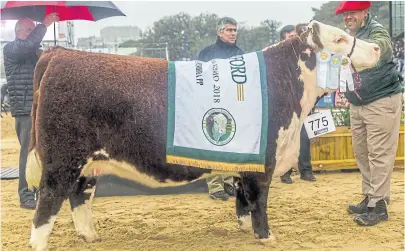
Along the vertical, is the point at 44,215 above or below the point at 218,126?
below

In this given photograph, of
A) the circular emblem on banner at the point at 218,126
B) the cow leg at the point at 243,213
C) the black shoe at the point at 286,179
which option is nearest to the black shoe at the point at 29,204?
the cow leg at the point at 243,213

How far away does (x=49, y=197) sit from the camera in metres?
3.97

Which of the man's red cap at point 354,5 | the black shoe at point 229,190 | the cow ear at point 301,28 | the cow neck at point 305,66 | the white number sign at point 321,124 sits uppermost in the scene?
the man's red cap at point 354,5

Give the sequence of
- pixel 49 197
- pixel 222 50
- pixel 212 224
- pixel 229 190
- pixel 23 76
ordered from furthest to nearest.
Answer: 1. pixel 229 190
2. pixel 222 50
3. pixel 23 76
4. pixel 212 224
5. pixel 49 197

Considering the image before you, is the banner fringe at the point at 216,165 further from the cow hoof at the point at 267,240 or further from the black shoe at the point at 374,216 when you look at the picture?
the black shoe at the point at 374,216

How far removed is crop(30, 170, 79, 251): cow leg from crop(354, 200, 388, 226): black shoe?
3027mm

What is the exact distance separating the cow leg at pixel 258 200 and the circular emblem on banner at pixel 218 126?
45cm

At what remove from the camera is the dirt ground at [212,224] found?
450 cm

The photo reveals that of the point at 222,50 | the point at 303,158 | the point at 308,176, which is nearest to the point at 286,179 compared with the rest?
the point at 308,176

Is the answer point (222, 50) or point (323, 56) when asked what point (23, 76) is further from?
point (323, 56)

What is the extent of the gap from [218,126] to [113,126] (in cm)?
91

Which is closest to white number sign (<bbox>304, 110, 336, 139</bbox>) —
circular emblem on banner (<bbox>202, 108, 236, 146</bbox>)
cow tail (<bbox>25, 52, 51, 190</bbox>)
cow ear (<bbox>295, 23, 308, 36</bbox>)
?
cow ear (<bbox>295, 23, 308, 36</bbox>)

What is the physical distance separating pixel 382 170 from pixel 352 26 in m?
1.61

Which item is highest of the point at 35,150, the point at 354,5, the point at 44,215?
the point at 354,5
